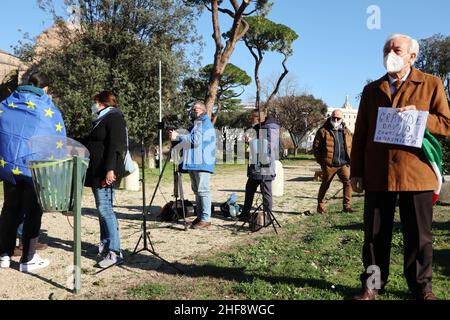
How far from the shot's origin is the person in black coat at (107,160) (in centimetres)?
461

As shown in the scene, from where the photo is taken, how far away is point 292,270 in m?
4.39

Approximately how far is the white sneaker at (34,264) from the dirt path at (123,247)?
73 mm

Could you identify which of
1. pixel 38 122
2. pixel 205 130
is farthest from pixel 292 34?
pixel 38 122

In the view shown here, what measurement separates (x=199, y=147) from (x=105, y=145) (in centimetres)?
195

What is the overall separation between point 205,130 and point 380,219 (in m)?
3.42

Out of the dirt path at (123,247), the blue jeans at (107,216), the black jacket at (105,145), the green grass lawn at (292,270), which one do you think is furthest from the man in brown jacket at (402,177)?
the blue jeans at (107,216)

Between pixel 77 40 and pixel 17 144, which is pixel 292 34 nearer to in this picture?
pixel 77 40

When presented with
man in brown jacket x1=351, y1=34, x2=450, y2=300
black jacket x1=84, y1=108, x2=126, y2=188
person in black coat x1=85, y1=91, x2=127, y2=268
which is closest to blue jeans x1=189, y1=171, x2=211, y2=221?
person in black coat x1=85, y1=91, x2=127, y2=268

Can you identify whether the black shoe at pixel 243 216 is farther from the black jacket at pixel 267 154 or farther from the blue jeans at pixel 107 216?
the blue jeans at pixel 107 216

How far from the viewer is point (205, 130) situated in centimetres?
643

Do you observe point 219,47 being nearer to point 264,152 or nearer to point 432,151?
point 264,152

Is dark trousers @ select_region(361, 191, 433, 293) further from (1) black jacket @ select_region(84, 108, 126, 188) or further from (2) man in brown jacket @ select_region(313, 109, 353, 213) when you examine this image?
(2) man in brown jacket @ select_region(313, 109, 353, 213)

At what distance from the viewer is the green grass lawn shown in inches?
146
